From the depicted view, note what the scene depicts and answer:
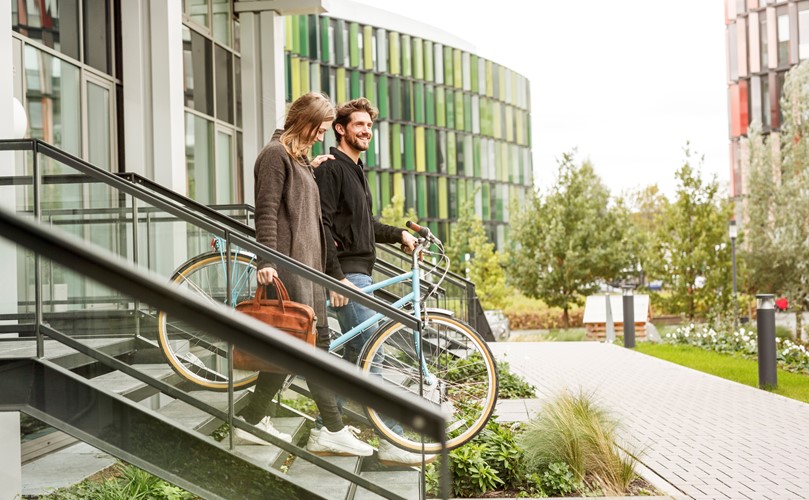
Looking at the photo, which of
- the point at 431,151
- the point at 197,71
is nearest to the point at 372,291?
the point at 197,71

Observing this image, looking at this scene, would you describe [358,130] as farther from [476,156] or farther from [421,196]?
[476,156]

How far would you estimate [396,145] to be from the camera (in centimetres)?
5694

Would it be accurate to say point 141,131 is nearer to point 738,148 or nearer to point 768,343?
point 768,343

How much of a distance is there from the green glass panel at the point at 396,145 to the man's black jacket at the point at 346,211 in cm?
5055

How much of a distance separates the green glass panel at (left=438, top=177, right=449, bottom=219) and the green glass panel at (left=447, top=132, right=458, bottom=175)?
3.75 ft

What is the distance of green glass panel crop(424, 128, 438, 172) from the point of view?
58.8m

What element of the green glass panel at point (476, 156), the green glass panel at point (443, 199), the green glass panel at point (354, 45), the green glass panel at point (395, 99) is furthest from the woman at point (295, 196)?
the green glass panel at point (476, 156)

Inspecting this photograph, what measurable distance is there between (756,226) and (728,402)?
23.5 meters

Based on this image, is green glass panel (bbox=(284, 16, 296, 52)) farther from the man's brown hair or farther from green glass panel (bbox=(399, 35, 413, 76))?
the man's brown hair

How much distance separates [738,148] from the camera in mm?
53781

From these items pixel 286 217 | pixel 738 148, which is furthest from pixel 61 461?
pixel 738 148

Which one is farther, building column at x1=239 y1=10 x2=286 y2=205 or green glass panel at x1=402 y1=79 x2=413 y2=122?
green glass panel at x1=402 y1=79 x2=413 y2=122

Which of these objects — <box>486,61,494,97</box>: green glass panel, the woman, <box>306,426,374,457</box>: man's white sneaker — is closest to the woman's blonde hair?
the woman

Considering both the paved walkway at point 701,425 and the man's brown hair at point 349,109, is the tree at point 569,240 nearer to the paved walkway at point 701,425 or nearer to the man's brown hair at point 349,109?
the paved walkway at point 701,425
